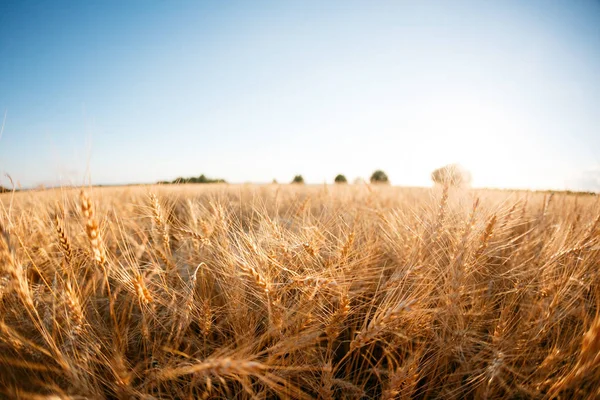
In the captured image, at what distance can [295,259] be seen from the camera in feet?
4.48

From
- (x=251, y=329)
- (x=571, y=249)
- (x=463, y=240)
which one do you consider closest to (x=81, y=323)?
(x=251, y=329)

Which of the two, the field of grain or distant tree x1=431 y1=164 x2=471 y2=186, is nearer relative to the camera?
the field of grain

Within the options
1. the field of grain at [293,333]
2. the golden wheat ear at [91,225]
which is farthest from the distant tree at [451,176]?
the golden wheat ear at [91,225]

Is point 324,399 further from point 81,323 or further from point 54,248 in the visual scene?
point 54,248

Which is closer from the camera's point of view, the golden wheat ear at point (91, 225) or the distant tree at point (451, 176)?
the golden wheat ear at point (91, 225)

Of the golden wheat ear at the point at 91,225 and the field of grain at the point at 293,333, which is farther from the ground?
the golden wheat ear at the point at 91,225

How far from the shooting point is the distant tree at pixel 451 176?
166 cm

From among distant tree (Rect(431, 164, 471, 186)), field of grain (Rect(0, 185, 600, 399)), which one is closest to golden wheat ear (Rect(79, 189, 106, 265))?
field of grain (Rect(0, 185, 600, 399))

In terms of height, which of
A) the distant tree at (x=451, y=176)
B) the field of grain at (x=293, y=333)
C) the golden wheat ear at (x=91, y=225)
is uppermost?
the distant tree at (x=451, y=176)

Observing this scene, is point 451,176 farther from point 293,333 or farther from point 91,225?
point 91,225

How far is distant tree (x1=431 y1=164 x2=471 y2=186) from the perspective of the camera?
166cm

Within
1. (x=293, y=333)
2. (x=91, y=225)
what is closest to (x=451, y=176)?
(x=293, y=333)

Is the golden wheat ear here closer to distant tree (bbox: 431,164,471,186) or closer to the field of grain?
the field of grain

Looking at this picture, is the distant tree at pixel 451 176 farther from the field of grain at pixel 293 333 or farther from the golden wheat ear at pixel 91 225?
the golden wheat ear at pixel 91 225
